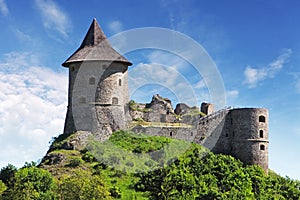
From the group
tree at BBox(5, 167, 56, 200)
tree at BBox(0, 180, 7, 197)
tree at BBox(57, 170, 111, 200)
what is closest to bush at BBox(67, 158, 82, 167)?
tree at BBox(5, 167, 56, 200)

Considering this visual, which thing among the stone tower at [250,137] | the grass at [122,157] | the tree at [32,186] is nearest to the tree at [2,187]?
the tree at [32,186]

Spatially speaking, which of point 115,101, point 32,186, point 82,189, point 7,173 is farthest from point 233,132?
point 32,186

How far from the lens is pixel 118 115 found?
4884 centimetres

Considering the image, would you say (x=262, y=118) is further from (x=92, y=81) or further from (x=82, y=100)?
(x=82, y=100)

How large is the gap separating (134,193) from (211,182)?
6.92 meters

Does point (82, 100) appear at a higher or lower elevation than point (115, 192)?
higher

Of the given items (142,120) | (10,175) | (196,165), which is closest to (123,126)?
(142,120)

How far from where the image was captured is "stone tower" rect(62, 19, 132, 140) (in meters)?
48.0

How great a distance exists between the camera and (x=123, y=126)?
49.1 m

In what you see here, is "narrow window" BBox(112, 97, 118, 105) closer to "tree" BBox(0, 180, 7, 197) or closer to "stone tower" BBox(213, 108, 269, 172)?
"stone tower" BBox(213, 108, 269, 172)

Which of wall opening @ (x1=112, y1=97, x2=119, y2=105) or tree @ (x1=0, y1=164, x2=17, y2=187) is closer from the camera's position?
tree @ (x1=0, y1=164, x2=17, y2=187)

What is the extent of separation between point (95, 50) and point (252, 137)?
16699mm

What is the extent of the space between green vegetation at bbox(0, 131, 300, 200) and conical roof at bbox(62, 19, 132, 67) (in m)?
7.12

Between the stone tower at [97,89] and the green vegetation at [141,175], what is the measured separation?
6.35ft
